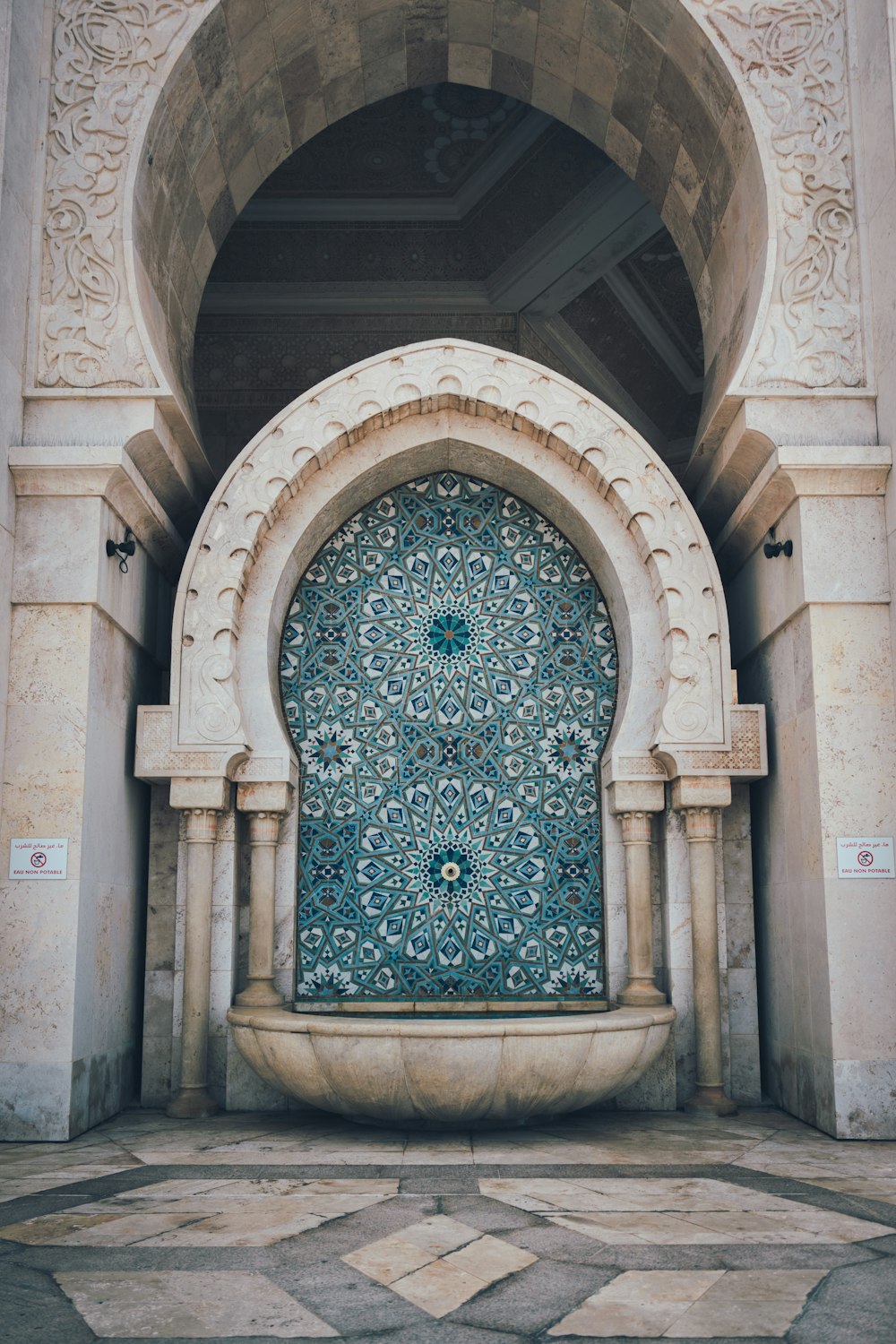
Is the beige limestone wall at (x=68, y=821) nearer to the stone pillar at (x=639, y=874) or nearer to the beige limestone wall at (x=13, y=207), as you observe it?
the beige limestone wall at (x=13, y=207)

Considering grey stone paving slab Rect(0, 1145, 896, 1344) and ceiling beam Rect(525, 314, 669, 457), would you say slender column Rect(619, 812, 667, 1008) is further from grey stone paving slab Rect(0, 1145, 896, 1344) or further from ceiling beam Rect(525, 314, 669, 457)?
ceiling beam Rect(525, 314, 669, 457)

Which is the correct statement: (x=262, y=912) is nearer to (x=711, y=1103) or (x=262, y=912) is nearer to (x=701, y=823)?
(x=701, y=823)

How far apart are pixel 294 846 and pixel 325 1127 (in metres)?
1.69

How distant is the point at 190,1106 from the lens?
6664 mm

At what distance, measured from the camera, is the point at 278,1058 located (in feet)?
19.5

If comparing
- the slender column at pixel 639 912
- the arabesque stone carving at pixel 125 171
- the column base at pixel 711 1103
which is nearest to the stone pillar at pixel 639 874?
the slender column at pixel 639 912

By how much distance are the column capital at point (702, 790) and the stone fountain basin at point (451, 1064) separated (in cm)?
131

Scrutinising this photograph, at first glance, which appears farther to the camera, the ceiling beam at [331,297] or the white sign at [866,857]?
the ceiling beam at [331,297]

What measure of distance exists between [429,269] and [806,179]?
5229mm

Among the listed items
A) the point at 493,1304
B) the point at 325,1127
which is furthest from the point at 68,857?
the point at 493,1304

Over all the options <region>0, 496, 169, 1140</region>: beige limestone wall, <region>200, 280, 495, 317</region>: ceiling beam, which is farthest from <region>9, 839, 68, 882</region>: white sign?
<region>200, 280, 495, 317</region>: ceiling beam

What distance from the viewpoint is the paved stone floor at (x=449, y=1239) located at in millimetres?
3289

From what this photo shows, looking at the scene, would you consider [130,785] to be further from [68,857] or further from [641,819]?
[641,819]

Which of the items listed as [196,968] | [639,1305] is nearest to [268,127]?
[196,968]
